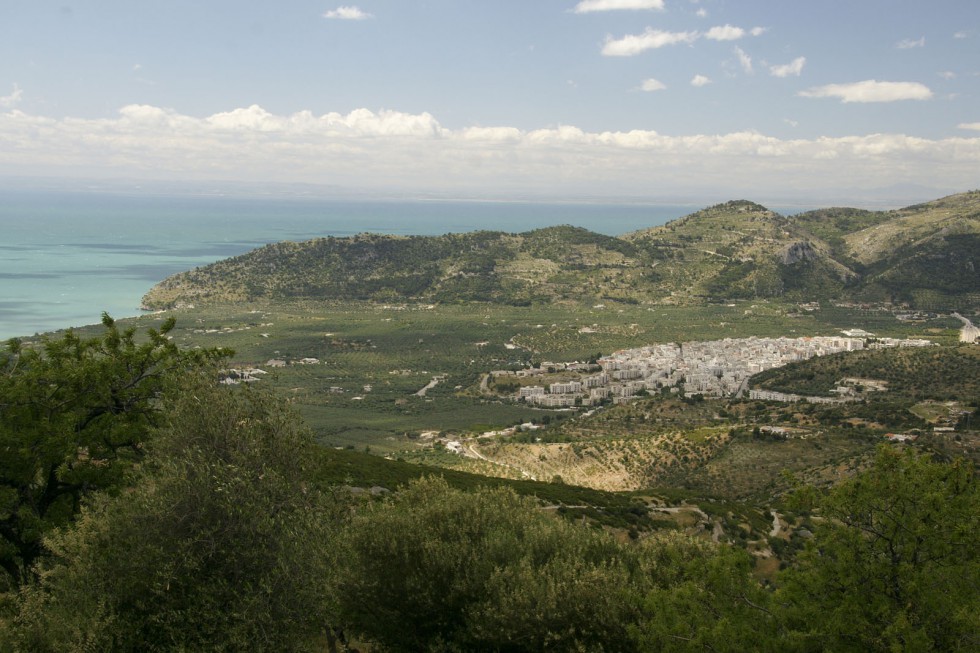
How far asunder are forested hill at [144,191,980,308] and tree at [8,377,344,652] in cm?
15226

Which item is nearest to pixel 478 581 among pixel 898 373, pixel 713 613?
pixel 713 613

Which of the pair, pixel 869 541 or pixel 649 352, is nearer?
pixel 869 541

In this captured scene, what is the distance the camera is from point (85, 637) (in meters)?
9.80

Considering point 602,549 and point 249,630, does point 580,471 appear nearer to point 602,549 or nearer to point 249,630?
point 602,549

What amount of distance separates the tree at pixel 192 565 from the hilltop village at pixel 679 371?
69156 millimetres

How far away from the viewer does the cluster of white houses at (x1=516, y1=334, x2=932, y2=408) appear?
286 feet

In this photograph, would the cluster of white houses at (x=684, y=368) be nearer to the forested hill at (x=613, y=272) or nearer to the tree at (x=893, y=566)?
the forested hill at (x=613, y=272)

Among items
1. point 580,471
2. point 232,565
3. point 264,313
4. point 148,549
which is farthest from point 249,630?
point 264,313

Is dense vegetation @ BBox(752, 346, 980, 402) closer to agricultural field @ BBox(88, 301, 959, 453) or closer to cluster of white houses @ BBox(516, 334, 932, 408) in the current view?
cluster of white houses @ BBox(516, 334, 932, 408)

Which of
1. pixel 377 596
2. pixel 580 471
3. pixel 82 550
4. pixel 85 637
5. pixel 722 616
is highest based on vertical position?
pixel 82 550

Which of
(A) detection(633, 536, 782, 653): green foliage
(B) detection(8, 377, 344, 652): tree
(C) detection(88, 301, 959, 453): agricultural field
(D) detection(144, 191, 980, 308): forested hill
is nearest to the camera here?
(B) detection(8, 377, 344, 652): tree

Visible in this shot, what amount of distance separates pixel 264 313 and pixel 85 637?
142 meters

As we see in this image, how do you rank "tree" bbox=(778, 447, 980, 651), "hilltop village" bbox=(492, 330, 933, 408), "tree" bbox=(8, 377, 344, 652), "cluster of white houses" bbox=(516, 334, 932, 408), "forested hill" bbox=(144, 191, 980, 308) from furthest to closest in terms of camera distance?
"forested hill" bbox=(144, 191, 980, 308), "cluster of white houses" bbox=(516, 334, 932, 408), "hilltop village" bbox=(492, 330, 933, 408), "tree" bbox=(8, 377, 344, 652), "tree" bbox=(778, 447, 980, 651)

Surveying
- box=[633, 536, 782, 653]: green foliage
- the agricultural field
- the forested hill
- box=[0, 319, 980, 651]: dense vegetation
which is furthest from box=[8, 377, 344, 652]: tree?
the forested hill
